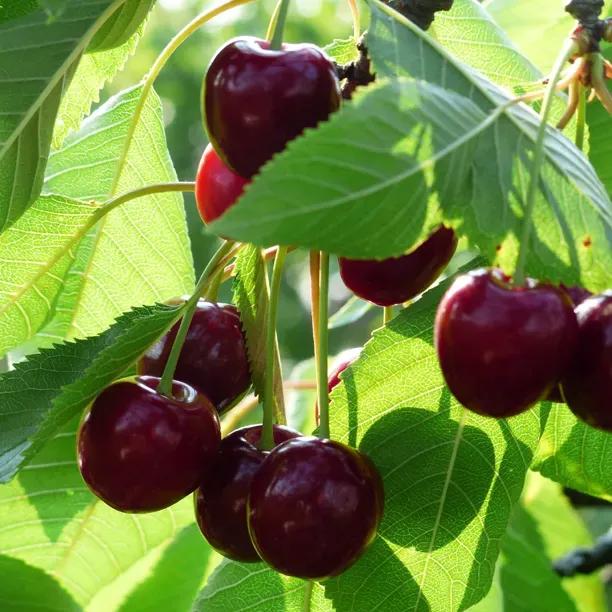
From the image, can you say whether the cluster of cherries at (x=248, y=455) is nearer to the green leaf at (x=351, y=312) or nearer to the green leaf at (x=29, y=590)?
the green leaf at (x=29, y=590)

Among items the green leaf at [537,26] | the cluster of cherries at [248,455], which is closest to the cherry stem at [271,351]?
the cluster of cherries at [248,455]

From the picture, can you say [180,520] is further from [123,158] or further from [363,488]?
[363,488]

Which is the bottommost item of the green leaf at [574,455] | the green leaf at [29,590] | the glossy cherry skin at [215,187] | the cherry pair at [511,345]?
the green leaf at [29,590]

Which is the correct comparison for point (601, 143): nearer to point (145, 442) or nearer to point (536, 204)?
point (536, 204)

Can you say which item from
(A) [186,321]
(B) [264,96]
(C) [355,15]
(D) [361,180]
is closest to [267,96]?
(B) [264,96]

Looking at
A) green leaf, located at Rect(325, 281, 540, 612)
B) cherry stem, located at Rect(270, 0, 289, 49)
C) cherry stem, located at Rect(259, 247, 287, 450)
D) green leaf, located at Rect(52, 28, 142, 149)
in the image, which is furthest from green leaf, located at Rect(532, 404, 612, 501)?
green leaf, located at Rect(52, 28, 142, 149)

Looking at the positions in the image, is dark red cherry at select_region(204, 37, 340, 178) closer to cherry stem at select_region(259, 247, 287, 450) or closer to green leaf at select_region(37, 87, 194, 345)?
cherry stem at select_region(259, 247, 287, 450)

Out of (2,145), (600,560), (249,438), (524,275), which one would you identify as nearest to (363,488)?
(249,438)
